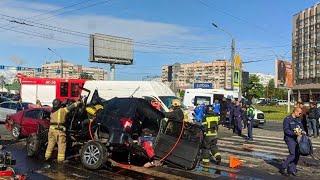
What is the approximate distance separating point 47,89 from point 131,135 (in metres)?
28.6

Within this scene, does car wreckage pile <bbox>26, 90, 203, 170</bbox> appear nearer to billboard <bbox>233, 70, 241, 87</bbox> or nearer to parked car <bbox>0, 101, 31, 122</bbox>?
parked car <bbox>0, 101, 31, 122</bbox>

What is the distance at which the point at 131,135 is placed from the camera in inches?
444

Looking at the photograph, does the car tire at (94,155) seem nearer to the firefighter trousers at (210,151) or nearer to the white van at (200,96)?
the firefighter trousers at (210,151)

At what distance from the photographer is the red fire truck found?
3838 cm

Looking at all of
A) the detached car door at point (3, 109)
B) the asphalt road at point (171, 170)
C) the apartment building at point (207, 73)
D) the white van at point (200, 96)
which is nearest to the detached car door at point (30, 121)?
the asphalt road at point (171, 170)

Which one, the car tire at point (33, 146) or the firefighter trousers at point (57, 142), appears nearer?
the firefighter trousers at point (57, 142)

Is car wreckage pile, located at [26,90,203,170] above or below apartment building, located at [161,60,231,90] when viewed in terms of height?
below

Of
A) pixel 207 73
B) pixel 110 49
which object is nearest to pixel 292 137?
pixel 110 49

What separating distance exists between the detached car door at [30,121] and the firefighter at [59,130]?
5.37 meters

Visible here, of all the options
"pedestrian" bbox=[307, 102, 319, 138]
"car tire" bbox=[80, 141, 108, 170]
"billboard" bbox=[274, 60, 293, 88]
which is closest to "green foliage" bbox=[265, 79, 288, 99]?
"billboard" bbox=[274, 60, 293, 88]

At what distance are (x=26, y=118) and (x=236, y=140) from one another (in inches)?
319

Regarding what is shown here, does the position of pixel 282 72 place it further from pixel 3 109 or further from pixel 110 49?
pixel 3 109

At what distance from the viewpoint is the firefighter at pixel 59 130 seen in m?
12.4

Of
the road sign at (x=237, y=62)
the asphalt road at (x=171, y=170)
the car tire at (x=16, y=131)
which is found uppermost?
the road sign at (x=237, y=62)
